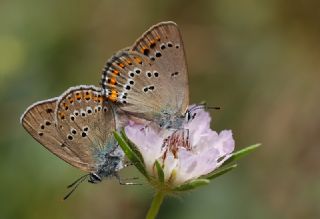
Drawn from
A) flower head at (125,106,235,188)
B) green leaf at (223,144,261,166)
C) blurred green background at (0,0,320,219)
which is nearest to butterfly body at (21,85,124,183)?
flower head at (125,106,235,188)

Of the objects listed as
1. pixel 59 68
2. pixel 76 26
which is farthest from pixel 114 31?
pixel 59 68

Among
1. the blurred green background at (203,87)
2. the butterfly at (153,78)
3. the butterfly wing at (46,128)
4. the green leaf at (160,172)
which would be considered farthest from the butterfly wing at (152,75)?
the blurred green background at (203,87)

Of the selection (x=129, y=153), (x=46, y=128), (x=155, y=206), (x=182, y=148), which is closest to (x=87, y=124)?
(x=46, y=128)

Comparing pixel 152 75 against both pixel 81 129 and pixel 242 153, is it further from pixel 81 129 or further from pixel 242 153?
pixel 242 153

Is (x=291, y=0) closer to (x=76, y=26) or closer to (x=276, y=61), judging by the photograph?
(x=276, y=61)

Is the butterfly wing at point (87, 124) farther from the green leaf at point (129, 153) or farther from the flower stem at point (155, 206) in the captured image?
the flower stem at point (155, 206)
